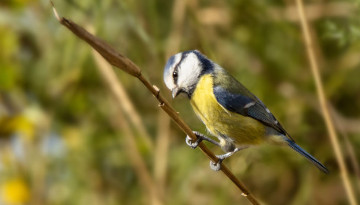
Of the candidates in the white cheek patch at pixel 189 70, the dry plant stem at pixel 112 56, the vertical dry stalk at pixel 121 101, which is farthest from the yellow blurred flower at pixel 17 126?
the dry plant stem at pixel 112 56

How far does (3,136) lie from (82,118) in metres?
0.17

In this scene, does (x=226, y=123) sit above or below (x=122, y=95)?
below

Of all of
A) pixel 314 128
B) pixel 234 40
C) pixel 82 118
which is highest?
pixel 82 118

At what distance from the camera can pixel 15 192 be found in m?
1.09

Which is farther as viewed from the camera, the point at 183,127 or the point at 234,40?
the point at 234,40

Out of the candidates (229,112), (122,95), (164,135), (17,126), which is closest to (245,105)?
(229,112)

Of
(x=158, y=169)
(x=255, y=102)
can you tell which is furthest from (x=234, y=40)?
(x=255, y=102)

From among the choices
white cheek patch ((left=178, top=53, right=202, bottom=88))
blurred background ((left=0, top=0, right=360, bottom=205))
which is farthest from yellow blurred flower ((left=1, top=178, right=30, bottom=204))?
white cheek patch ((left=178, top=53, right=202, bottom=88))

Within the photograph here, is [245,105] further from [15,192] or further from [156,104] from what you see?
[15,192]

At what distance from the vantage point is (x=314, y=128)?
3.04 ft

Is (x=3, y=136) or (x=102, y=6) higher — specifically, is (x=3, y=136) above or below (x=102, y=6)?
above

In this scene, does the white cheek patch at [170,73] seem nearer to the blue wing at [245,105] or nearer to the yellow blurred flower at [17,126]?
the blue wing at [245,105]

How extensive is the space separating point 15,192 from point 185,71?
657mm

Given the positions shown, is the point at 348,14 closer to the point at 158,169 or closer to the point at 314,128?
the point at 314,128
